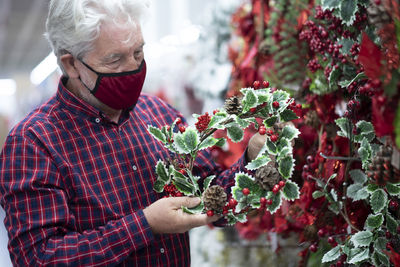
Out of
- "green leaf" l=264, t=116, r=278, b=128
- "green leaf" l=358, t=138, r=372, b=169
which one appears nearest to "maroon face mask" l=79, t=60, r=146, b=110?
"green leaf" l=264, t=116, r=278, b=128

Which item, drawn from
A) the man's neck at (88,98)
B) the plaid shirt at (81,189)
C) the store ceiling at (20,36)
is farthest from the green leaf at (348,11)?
the store ceiling at (20,36)

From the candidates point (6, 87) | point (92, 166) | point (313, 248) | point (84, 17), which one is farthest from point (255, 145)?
point (6, 87)

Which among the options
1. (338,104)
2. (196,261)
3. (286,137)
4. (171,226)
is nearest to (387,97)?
(286,137)

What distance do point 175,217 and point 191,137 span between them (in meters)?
0.19

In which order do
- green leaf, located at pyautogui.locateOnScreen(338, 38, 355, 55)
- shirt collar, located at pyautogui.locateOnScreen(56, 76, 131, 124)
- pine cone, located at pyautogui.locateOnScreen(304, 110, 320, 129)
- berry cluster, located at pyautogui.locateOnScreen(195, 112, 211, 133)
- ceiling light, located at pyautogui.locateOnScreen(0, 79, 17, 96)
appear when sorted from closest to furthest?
berry cluster, located at pyautogui.locateOnScreen(195, 112, 211, 133), green leaf, located at pyautogui.locateOnScreen(338, 38, 355, 55), shirt collar, located at pyautogui.locateOnScreen(56, 76, 131, 124), pine cone, located at pyautogui.locateOnScreen(304, 110, 320, 129), ceiling light, located at pyautogui.locateOnScreen(0, 79, 17, 96)

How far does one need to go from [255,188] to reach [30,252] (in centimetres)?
57

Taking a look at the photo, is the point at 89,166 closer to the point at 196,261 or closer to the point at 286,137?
the point at 286,137

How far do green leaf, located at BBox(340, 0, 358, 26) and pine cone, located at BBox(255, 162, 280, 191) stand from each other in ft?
1.34

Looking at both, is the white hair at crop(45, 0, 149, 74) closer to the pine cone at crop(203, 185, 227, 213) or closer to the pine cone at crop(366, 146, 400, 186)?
the pine cone at crop(203, 185, 227, 213)

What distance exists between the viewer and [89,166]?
1.40 metres

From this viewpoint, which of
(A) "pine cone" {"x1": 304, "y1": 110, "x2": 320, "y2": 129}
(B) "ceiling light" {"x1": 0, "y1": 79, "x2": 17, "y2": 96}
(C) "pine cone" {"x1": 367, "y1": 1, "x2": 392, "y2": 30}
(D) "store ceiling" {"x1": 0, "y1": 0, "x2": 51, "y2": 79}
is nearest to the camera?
(C) "pine cone" {"x1": 367, "y1": 1, "x2": 392, "y2": 30}

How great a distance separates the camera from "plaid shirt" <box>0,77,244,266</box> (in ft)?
4.25

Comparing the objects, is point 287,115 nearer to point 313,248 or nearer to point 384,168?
point 384,168

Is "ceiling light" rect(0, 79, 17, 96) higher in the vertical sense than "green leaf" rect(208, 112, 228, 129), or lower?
lower
